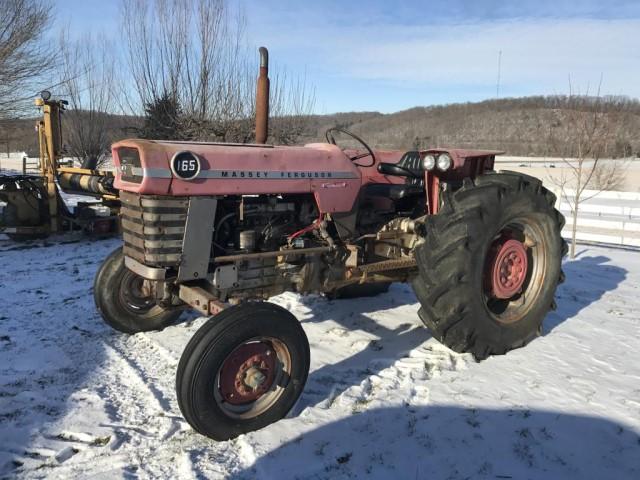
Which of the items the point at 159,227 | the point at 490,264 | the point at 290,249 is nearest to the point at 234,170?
the point at 159,227

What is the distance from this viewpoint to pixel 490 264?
3.78 meters

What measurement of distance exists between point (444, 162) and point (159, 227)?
193 centimetres

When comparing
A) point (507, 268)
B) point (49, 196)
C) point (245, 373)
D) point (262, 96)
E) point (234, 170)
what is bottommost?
point (245, 373)

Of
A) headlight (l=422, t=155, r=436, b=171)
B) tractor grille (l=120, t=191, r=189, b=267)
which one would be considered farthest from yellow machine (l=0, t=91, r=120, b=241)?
headlight (l=422, t=155, r=436, b=171)

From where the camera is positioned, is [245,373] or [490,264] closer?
[245,373]

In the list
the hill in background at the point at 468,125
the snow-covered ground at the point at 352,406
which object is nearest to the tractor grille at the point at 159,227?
the snow-covered ground at the point at 352,406

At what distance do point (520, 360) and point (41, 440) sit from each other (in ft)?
10.0

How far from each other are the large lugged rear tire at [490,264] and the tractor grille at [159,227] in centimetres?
155

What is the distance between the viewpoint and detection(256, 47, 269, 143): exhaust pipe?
11.8 ft

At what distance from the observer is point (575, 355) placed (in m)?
3.80

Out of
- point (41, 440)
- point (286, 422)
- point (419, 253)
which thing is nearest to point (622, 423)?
point (419, 253)

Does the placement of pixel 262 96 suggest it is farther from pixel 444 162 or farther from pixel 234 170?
pixel 444 162

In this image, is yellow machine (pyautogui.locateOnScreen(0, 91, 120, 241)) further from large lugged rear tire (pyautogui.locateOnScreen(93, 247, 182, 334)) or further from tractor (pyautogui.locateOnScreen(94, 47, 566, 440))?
tractor (pyautogui.locateOnScreen(94, 47, 566, 440))

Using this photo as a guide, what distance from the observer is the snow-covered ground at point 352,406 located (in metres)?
2.50
